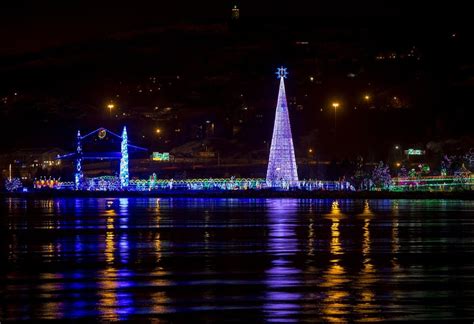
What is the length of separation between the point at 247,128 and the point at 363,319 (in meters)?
159

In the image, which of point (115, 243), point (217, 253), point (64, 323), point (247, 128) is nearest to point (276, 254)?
point (217, 253)

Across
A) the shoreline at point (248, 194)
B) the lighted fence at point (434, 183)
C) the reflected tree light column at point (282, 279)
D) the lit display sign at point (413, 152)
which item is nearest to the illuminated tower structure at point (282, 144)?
the shoreline at point (248, 194)

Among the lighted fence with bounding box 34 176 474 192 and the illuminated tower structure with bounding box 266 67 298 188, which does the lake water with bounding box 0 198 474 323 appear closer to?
the illuminated tower structure with bounding box 266 67 298 188

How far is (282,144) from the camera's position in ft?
300

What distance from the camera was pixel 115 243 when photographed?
4488 cm

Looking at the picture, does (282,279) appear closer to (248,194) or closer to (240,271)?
(240,271)

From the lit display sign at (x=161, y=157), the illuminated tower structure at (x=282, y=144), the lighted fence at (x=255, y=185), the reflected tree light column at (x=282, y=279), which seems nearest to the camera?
the reflected tree light column at (x=282, y=279)

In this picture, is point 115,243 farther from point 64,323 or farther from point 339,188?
point 339,188

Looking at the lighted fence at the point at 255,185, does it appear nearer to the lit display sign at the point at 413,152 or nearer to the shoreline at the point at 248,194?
the shoreline at the point at 248,194

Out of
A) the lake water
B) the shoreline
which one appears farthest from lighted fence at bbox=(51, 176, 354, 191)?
the lake water

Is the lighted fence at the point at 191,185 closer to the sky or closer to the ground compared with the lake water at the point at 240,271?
closer to the sky

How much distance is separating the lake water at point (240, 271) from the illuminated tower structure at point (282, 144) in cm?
3421

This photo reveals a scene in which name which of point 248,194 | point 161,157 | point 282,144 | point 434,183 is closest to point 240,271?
point 282,144

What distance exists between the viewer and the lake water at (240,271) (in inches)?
1032
